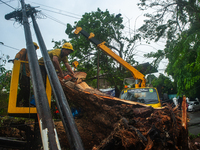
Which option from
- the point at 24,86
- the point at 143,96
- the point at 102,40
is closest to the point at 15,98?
the point at 24,86

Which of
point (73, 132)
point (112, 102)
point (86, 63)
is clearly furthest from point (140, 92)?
point (86, 63)

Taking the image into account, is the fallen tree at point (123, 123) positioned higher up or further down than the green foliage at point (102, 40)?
further down

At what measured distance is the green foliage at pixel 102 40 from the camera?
1053 cm

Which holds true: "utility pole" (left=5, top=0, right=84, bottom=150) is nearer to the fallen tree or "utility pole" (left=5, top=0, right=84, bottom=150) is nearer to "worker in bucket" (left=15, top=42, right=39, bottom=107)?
the fallen tree

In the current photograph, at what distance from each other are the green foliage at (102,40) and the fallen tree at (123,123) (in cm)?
620

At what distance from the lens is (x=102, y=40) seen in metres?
11.2

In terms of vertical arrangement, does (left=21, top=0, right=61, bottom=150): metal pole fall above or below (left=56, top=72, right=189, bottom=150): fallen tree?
above

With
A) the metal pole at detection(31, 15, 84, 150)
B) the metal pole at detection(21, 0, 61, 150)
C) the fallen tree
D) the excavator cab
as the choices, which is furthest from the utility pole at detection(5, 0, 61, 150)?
the excavator cab

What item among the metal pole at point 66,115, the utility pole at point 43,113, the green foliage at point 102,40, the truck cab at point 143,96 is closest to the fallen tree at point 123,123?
the metal pole at point 66,115

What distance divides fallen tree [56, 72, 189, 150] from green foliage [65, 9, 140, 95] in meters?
6.20

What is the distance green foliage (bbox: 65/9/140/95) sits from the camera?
1053 centimetres

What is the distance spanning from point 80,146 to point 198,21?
7301mm

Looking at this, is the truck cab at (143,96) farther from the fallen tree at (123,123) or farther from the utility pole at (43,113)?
the utility pole at (43,113)

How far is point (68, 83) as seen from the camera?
3.92 meters
